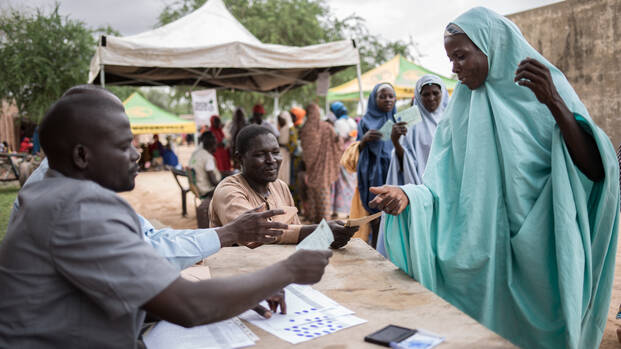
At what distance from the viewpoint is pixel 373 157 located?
493 cm

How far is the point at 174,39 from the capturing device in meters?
7.29

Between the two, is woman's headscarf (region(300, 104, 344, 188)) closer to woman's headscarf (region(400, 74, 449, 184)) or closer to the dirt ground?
the dirt ground

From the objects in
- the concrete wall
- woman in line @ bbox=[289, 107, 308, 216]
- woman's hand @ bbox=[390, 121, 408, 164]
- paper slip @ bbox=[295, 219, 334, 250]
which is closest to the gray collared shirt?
paper slip @ bbox=[295, 219, 334, 250]

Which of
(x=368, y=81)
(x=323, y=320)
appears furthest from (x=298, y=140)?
(x=323, y=320)

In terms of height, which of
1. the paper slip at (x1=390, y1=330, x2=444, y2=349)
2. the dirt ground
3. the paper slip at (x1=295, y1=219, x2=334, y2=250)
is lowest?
the dirt ground

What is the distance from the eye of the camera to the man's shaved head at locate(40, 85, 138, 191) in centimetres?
112

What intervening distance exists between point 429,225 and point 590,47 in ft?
23.5

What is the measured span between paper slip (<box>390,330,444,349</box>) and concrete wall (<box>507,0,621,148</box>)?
23.0 ft

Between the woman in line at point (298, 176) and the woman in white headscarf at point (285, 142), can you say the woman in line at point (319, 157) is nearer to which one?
the woman in line at point (298, 176)

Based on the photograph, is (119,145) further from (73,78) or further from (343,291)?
(73,78)

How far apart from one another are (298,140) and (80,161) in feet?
23.6

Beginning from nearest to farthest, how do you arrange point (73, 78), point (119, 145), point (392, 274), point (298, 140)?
point (119, 145), point (392, 274), point (298, 140), point (73, 78)

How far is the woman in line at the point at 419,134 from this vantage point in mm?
4078

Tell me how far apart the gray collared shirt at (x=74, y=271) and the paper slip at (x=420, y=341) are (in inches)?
24.9
